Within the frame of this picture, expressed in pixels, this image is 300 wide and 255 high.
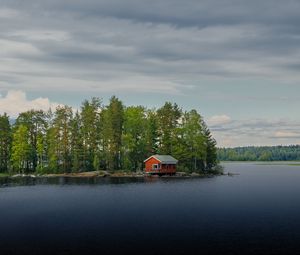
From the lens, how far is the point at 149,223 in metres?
45.1

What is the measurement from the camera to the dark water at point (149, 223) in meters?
35.7

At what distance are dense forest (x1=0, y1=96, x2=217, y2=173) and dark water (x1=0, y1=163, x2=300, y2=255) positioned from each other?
52321 millimetres

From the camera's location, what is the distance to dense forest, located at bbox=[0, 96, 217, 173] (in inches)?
4872

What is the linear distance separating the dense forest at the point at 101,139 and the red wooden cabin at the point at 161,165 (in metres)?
5.24

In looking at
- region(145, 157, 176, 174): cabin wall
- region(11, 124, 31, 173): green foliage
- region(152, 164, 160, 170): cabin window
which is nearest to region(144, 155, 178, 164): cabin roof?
region(145, 157, 176, 174): cabin wall

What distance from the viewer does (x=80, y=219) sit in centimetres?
4769

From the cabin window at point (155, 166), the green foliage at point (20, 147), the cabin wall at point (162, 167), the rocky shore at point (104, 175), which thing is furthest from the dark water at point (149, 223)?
the green foliage at point (20, 147)

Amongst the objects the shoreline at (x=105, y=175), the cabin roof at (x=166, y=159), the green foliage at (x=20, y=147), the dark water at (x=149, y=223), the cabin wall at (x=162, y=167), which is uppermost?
the green foliage at (x=20, y=147)

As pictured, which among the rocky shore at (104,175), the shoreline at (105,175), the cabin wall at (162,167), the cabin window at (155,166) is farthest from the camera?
the cabin window at (155,166)

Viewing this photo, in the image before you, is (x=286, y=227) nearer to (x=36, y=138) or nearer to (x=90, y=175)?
(x=90, y=175)

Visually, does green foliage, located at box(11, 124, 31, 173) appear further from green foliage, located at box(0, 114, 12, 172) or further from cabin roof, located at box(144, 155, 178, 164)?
cabin roof, located at box(144, 155, 178, 164)

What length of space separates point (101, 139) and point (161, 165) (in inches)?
923

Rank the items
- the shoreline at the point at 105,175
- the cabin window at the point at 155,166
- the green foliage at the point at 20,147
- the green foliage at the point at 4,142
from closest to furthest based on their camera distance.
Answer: the shoreline at the point at 105,175
the cabin window at the point at 155,166
the green foliage at the point at 20,147
the green foliage at the point at 4,142

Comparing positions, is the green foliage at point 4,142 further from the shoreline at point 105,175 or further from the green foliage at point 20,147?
the shoreline at point 105,175
